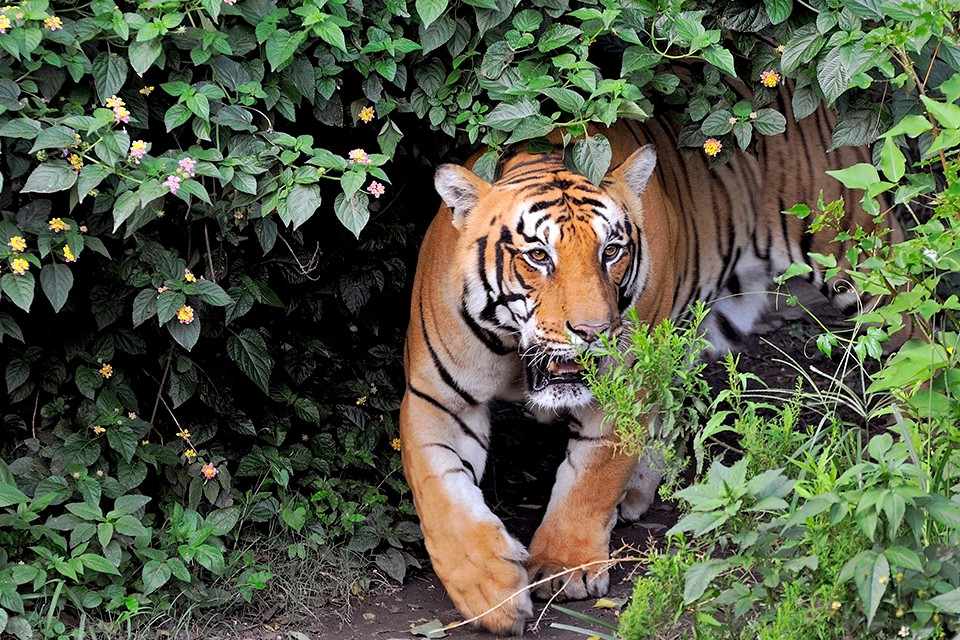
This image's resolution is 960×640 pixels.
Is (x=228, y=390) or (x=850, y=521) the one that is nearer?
(x=850, y=521)

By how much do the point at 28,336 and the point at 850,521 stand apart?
226 cm

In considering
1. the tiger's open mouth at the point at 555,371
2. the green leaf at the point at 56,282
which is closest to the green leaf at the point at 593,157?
the tiger's open mouth at the point at 555,371

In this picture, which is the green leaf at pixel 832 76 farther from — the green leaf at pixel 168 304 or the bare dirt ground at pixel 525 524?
the green leaf at pixel 168 304

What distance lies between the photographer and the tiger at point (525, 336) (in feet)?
10.5

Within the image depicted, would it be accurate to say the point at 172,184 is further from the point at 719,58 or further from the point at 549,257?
the point at 719,58

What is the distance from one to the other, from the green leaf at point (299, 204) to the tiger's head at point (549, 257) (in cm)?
57

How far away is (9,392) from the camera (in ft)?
10.5

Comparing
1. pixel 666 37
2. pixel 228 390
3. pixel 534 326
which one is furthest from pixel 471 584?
pixel 666 37

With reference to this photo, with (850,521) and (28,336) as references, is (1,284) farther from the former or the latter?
(850,521)

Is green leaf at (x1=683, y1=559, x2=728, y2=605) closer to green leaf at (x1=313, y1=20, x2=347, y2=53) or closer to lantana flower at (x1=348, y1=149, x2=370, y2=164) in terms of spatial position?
lantana flower at (x1=348, y1=149, x2=370, y2=164)

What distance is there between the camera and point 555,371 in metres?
3.26

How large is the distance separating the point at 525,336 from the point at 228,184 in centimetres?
89

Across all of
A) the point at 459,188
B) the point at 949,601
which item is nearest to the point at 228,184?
the point at 459,188

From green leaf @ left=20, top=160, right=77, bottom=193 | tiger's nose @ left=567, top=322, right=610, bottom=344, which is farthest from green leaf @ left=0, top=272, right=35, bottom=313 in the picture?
tiger's nose @ left=567, top=322, right=610, bottom=344
